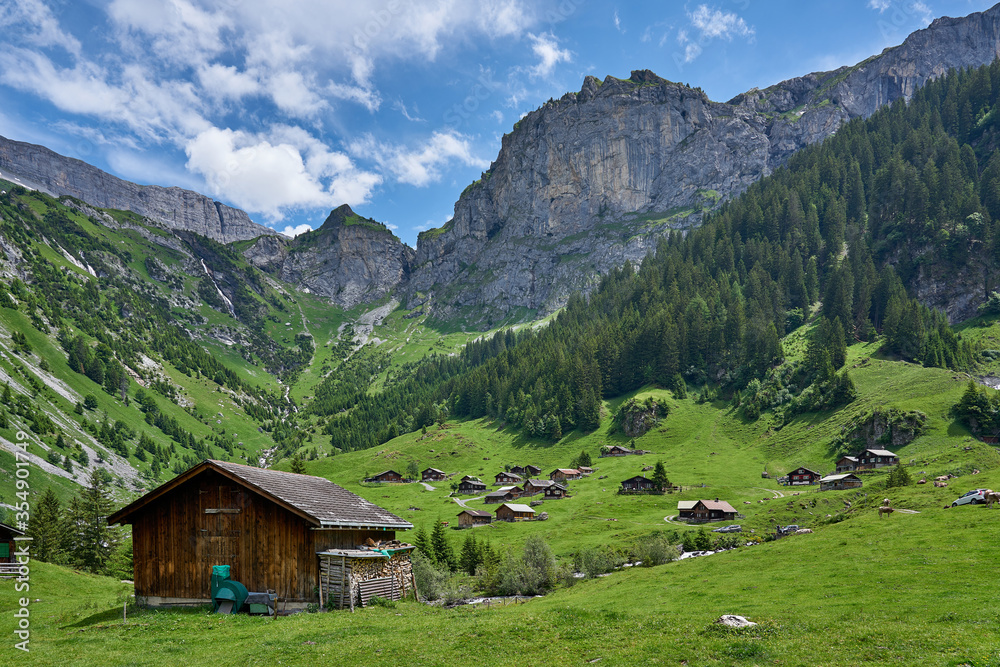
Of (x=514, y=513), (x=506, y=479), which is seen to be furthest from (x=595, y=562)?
(x=506, y=479)

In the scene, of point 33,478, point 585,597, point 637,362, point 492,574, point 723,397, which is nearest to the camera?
point 585,597

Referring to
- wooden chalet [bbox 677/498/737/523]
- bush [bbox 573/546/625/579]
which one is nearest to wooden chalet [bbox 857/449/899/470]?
wooden chalet [bbox 677/498/737/523]

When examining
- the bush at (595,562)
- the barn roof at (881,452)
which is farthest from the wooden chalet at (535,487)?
the barn roof at (881,452)

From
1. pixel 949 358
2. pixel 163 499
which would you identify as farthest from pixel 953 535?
pixel 949 358

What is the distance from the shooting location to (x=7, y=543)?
4688 cm

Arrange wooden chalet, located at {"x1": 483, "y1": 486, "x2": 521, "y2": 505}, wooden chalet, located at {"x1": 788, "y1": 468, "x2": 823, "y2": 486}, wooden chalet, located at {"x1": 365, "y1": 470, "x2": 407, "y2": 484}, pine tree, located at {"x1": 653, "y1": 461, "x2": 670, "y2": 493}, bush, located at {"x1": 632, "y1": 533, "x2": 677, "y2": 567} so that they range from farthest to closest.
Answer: wooden chalet, located at {"x1": 365, "y1": 470, "x2": 407, "y2": 484} → wooden chalet, located at {"x1": 483, "y1": 486, "x2": 521, "y2": 505} → pine tree, located at {"x1": 653, "y1": 461, "x2": 670, "y2": 493} → wooden chalet, located at {"x1": 788, "y1": 468, "x2": 823, "y2": 486} → bush, located at {"x1": 632, "y1": 533, "x2": 677, "y2": 567}

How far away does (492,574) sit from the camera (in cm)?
6109

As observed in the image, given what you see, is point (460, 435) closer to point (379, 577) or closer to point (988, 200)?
point (379, 577)

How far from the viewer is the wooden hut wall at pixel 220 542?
27312 mm

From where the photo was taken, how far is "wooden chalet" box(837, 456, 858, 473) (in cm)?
10106

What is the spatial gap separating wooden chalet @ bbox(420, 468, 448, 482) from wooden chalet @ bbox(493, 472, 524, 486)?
59.5 ft

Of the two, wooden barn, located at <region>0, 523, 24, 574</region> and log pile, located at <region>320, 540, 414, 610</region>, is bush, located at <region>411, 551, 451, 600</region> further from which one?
wooden barn, located at <region>0, 523, 24, 574</region>

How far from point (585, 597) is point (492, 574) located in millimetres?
23225

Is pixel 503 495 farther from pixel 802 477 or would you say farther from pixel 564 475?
pixel 802 477
